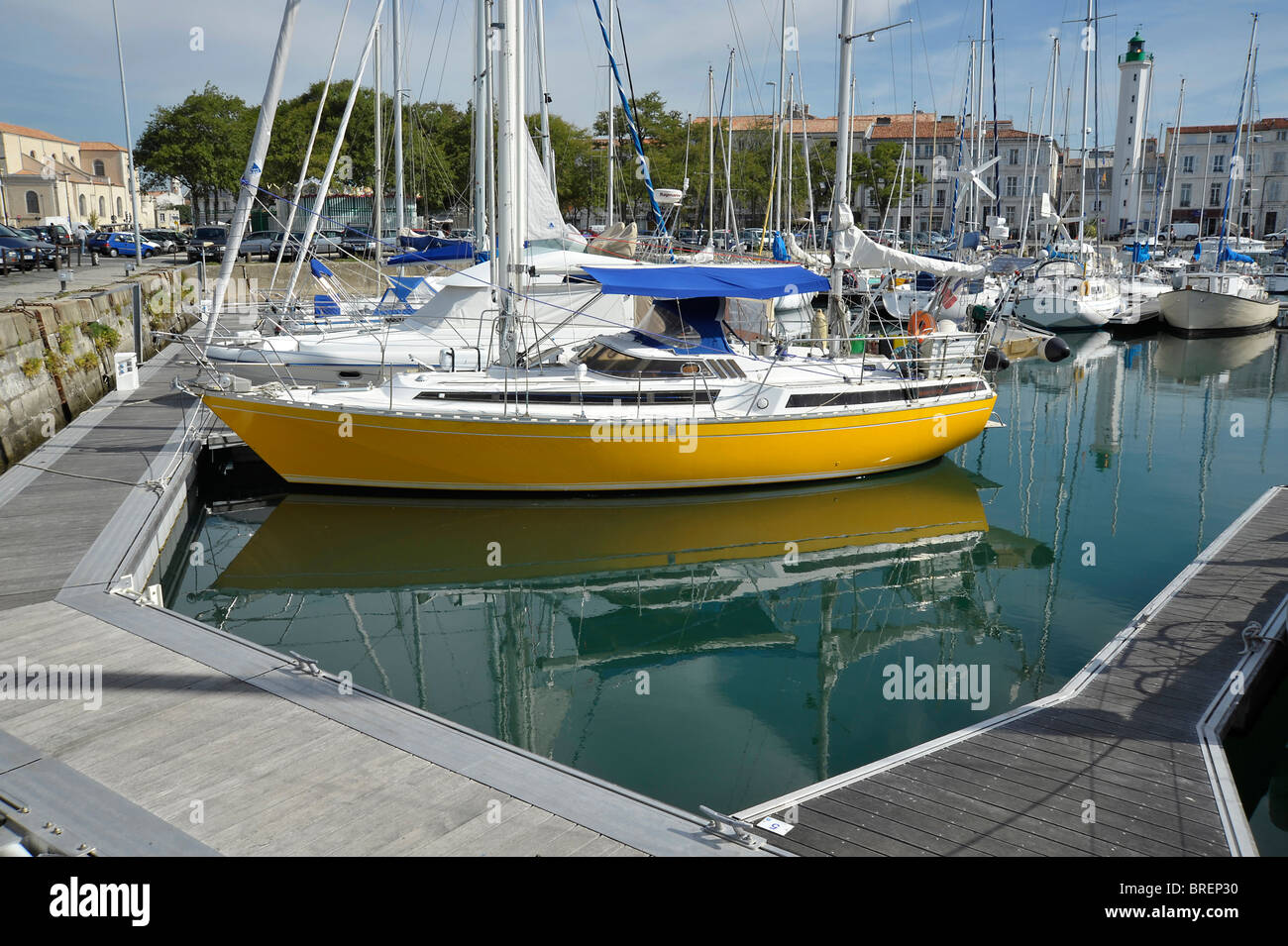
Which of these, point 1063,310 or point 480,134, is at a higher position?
point 480,134

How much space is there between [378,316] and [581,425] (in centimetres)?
934

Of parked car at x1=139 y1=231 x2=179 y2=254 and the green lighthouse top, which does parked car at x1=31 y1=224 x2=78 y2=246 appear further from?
the green lighthouse top

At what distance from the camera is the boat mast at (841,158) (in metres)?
14.4

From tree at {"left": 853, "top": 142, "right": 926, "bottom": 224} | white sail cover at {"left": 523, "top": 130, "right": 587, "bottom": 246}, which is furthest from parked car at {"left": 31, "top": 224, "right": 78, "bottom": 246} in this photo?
Answer: tree at {"left": 853, "top": 142, "right": 926, "bottom": 224}

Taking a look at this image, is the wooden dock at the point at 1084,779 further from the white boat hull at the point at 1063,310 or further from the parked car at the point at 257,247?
the parked car at the point at 257,247

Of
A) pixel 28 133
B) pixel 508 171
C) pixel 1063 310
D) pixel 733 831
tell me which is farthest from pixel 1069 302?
pixel 28 133

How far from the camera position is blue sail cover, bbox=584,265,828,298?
12.9 metres

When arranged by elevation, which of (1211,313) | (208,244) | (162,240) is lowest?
(1211,313)

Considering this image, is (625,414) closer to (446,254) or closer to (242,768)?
(242,768)

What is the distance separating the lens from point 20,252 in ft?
94.9

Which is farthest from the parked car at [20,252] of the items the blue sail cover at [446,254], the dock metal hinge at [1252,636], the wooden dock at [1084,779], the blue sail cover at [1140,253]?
the blue sail cover at [1140,253]

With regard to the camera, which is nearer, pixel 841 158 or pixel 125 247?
pixel 841 158

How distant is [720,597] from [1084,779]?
5.42 meters

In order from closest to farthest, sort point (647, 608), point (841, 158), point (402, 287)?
point (647, 608) < point (841, 158) < point (402, 287)
